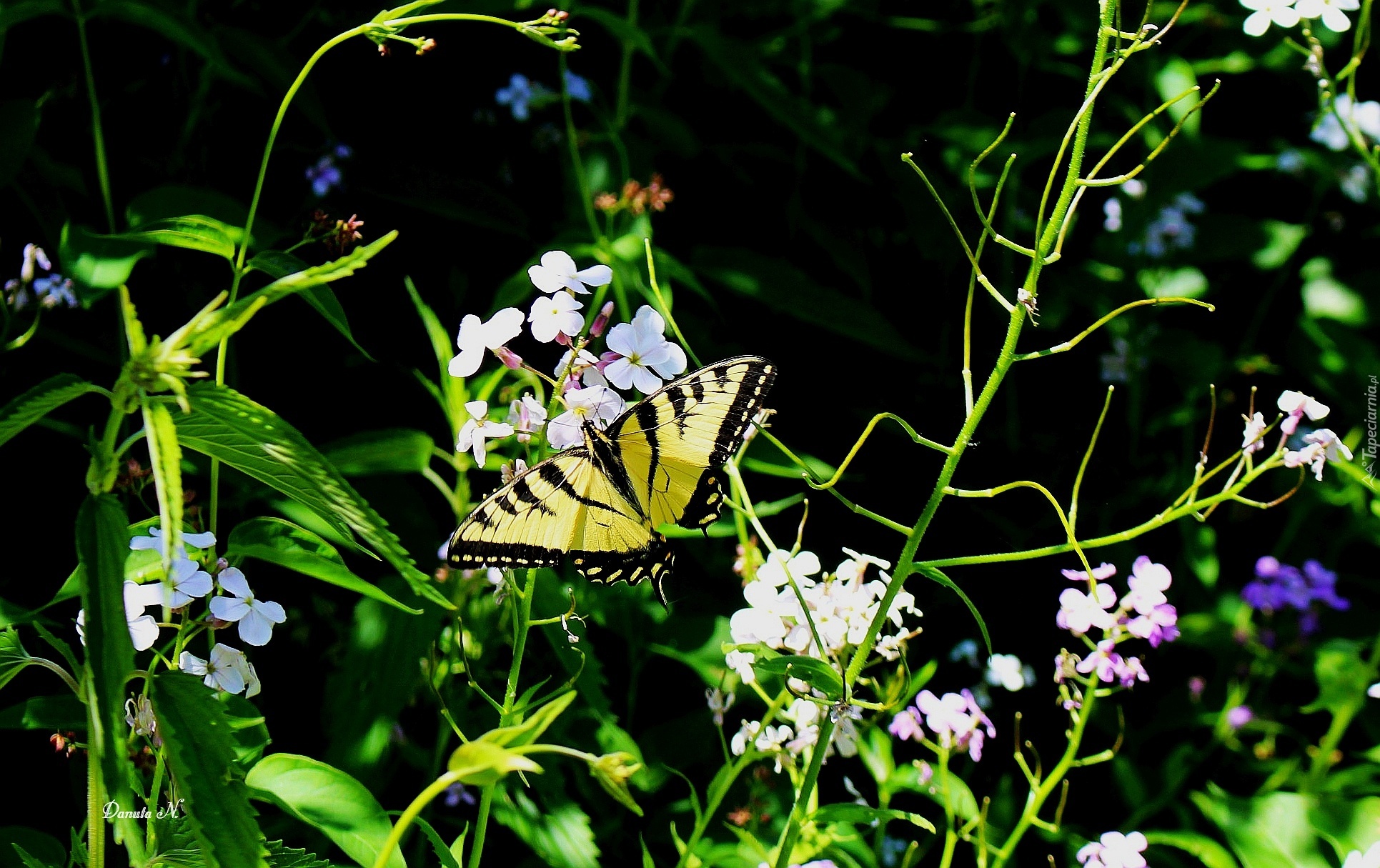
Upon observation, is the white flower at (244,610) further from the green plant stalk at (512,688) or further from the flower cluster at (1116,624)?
the flower cluster at (1116,624)

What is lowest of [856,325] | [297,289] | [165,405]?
[856,325]

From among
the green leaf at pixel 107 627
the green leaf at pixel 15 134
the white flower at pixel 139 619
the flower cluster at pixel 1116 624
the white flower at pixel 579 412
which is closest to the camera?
the green leaf at pixel 107 627

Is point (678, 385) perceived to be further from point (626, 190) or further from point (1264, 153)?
point (1264, 153)

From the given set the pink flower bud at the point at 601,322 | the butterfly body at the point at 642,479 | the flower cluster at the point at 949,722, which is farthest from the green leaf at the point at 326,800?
the flower cluster at the point at 949,722

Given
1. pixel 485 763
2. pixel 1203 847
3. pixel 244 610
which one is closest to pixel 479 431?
pixel 244 610

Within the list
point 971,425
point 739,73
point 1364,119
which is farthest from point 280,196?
point 1364,119

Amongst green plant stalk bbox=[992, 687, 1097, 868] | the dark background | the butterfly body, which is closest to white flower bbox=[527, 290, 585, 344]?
the butterfly body

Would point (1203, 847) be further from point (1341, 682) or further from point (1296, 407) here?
point (1296, 407)
